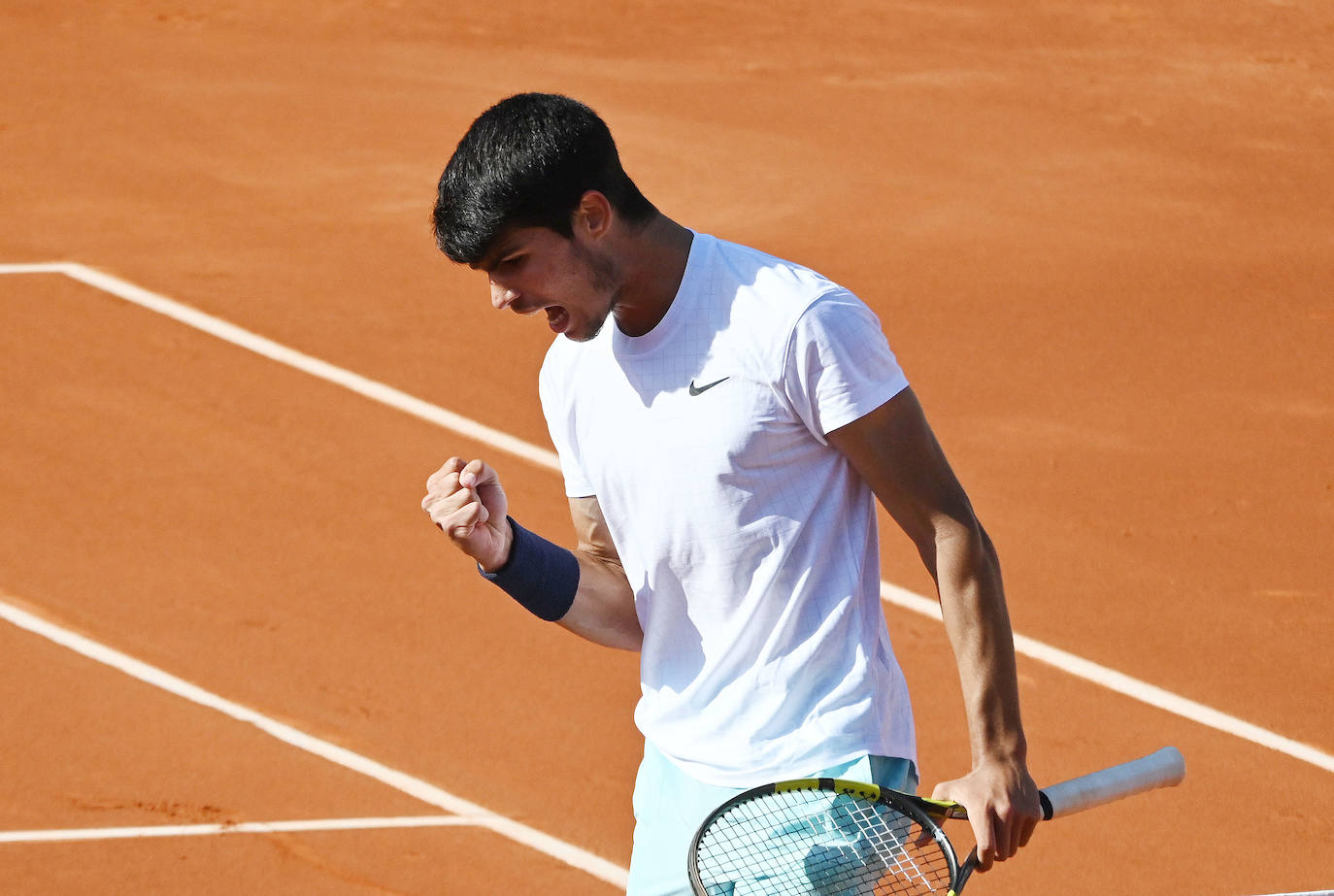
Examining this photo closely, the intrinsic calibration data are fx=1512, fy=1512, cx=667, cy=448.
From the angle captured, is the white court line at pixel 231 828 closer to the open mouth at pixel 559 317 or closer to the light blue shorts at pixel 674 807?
the light blue shorts at pixel 674 807

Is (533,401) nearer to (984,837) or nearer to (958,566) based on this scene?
(958,566)

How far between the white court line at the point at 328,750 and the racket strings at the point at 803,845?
8.27 feet

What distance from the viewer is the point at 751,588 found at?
2.98 m

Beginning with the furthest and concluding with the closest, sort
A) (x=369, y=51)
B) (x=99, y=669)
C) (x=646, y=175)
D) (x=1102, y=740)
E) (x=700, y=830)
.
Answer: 1. (x=369, y=51)
2. (x=646, y=175)
3. (x=99, y=669)
4. (x=1102, y=740)
5. (x=700, y=830)

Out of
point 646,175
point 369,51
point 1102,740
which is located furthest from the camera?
point 369,51

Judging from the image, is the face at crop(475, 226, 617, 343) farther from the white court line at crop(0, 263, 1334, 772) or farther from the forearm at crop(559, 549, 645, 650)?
the white court line at crop(0, 263, 1334, 772)

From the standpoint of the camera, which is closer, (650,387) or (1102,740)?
(650,387)

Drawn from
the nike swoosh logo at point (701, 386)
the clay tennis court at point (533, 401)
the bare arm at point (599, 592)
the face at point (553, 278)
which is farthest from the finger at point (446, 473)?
the clay tennis court at point (533, 401)

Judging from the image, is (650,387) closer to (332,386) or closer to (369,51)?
(332,386)

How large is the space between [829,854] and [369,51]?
35.3 ft

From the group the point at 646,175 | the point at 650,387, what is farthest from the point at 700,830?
the point at 646,175

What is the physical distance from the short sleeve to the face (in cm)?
39

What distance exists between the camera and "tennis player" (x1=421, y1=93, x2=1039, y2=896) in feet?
9.18

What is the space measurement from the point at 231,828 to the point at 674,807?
3.01 meters
